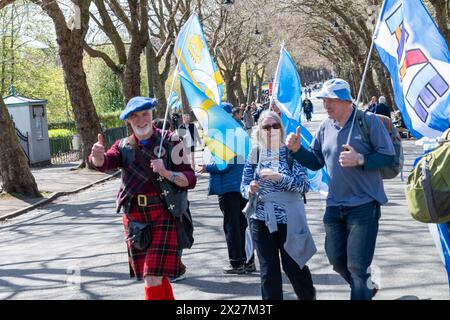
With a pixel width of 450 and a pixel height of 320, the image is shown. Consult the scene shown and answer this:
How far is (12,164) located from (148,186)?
12.4 meters

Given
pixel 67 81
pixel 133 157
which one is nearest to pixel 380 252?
pixel 133 157

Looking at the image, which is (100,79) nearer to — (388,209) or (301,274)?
(388,209)

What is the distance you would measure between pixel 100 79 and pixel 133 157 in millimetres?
58559

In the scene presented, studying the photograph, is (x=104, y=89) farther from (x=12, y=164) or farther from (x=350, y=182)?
(x=350, y=182)

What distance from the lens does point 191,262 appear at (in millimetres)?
8523

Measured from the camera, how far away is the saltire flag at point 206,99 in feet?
24.8

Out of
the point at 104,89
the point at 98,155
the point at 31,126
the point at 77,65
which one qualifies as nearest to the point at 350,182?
the point at 98,155

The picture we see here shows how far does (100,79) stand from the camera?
6300 centimetres

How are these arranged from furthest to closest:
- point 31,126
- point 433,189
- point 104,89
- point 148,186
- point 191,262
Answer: point 104,89, point 31,126, point 191,262, point 148,186, point 433,189

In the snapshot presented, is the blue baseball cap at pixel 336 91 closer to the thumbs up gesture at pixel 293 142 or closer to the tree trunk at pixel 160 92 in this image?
the thumbs up gesture at pixel 293 142

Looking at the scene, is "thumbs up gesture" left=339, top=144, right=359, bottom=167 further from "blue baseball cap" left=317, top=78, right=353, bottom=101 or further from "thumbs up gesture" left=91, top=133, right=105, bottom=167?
"thumbs up gesture" left=91, top=133, right=105, bottom=167

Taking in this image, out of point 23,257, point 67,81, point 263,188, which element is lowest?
point 23,257

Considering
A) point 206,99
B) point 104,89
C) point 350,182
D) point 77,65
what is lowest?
point 350,182

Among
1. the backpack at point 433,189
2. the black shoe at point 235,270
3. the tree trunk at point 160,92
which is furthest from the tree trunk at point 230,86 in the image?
the backpack at point 433,189
